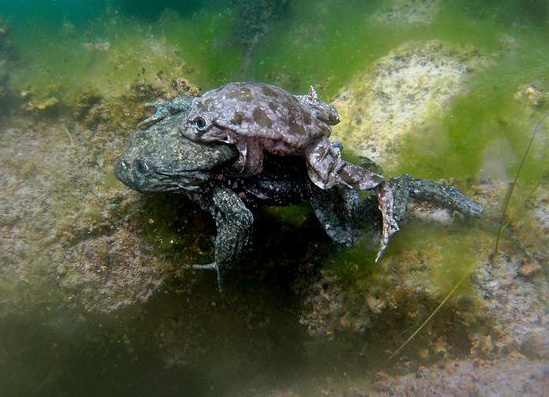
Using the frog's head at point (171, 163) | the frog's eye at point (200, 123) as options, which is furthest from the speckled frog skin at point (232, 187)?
the frog's eye at point (200, 123)

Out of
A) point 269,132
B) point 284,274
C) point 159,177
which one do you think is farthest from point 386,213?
point 159,177

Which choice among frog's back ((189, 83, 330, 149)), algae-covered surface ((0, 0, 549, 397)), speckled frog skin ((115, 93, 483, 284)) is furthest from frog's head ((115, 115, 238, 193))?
algae-covered surface ((0, 0, 549, 397))

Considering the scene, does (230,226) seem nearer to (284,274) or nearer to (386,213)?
(284,274)

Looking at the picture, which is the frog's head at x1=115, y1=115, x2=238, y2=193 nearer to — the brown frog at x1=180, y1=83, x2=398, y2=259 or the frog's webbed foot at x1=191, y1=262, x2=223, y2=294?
the brown frog at x1=180, y1=83, x2=398, y2=259

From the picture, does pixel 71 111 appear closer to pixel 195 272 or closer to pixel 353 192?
pixel 195 272

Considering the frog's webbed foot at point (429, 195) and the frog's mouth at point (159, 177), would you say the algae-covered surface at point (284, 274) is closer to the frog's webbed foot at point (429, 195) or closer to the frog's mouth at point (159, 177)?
the frog's webbed foot at point (429, 195)

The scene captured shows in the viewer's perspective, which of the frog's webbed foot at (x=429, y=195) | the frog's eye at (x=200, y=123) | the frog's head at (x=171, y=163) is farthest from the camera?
the frog's webbed foot at (x=429, y=195)

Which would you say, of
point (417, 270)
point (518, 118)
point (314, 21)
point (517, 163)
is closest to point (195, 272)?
point (417, 270)
